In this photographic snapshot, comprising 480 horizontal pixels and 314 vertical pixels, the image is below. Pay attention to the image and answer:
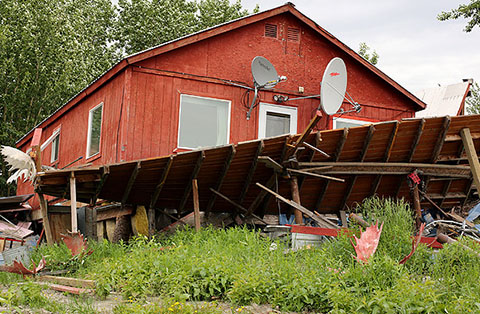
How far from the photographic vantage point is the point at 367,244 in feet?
21.4

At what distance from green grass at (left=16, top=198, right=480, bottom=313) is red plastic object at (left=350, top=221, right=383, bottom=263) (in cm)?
14

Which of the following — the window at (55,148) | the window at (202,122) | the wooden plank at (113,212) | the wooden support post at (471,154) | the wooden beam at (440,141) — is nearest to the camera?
the wooden support post at (471,154)

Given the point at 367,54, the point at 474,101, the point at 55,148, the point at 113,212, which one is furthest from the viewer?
the point at 474,101

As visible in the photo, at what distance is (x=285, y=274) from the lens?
633cm

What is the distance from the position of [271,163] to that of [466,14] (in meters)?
16.4

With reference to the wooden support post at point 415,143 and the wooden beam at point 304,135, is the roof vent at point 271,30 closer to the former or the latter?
the wooden beam at point 304,135

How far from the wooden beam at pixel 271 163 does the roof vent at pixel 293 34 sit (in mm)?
5391

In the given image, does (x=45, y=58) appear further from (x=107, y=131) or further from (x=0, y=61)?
(x=107, y=131)

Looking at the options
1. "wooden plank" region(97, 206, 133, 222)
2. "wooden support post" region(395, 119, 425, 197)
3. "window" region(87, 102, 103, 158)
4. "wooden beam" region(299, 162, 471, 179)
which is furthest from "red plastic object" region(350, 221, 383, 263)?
"window" region(87, 102, 103, 158)

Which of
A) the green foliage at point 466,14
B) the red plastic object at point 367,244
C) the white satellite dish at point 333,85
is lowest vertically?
the red plastic object at point 367,244

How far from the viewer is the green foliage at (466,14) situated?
2241cm

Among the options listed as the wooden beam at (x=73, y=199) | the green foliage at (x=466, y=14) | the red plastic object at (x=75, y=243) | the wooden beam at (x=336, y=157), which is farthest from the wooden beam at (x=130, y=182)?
the green foliage at (x=466, y=14)

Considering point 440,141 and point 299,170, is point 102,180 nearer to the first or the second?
point 299,170

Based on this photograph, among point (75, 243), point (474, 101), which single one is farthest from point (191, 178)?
point (474, 101)
